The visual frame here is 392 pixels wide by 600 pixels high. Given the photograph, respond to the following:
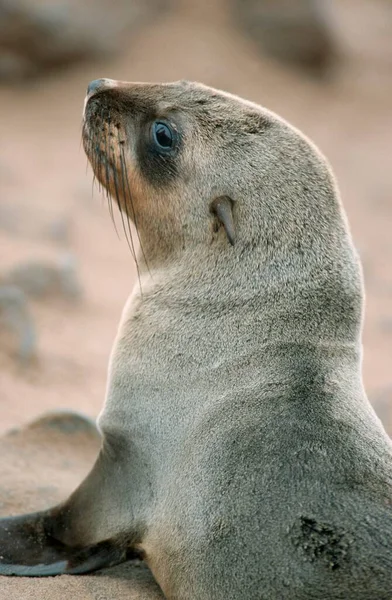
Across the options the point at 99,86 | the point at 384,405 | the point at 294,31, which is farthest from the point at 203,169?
the point at 294,31

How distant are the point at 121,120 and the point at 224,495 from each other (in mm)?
1827

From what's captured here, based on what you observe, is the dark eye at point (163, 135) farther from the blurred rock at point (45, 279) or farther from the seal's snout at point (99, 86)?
the blurred rock at point (45, 279)

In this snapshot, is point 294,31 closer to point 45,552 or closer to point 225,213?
point 225,213

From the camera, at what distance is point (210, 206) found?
4.25 m

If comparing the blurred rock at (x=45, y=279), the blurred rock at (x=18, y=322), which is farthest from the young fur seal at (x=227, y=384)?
the blurred rock at (x=45, y=279)

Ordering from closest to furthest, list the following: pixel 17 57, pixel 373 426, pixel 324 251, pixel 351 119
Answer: pixel 373 426, pixel 324 251, pixel 17 57, pixel 351 119

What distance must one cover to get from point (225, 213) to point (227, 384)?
2.41 ft

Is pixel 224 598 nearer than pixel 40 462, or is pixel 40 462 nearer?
pixel 224 598

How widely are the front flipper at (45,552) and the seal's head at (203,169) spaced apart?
1.30m

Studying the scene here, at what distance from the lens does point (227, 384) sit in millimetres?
3920

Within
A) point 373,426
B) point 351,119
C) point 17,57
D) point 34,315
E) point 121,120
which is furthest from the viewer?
point 351,119

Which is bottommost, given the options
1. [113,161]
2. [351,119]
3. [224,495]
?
[224,495]

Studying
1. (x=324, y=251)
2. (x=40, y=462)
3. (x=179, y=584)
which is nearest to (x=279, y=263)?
(x=324, y=251)

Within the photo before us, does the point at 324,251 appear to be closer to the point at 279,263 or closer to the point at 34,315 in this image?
the point at 279,263
